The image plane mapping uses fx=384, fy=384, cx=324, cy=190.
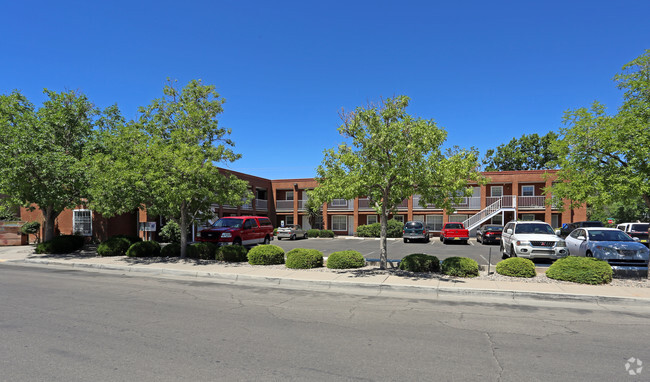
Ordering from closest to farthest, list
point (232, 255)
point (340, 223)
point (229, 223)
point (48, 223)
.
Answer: point (232, 255) < point (48, 223) < point (229, 223) < point (340, 223)

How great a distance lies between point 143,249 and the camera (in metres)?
16.1

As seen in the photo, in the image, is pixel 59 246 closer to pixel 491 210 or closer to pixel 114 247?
pixel 114 247

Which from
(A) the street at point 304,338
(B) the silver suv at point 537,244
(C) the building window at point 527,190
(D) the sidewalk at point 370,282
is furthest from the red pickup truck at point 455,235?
(A) the street at point 304,338

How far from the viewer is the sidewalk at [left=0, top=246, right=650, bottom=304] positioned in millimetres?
9000

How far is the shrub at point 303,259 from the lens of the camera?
1295 cm

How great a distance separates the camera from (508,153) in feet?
193

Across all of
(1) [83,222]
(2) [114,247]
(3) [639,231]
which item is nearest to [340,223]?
(1) [83,222]

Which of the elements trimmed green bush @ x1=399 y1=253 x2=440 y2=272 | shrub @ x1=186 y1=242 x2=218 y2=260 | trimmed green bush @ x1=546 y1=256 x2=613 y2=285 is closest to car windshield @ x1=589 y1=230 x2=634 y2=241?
trimmed green bush @ x1=546 y1=256 x2=613 y2=285

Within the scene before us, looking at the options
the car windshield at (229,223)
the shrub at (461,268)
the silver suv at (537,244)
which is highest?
the car windshield at (229,223)

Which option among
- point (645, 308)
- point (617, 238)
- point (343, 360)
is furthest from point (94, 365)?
point (617, 238)

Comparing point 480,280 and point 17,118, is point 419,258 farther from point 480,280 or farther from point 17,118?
point 17,118

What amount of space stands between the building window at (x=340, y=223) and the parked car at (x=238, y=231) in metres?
18.3

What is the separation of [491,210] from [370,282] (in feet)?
86.8

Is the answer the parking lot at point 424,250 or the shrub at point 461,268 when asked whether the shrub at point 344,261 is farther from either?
the parking lot at point 424,250
